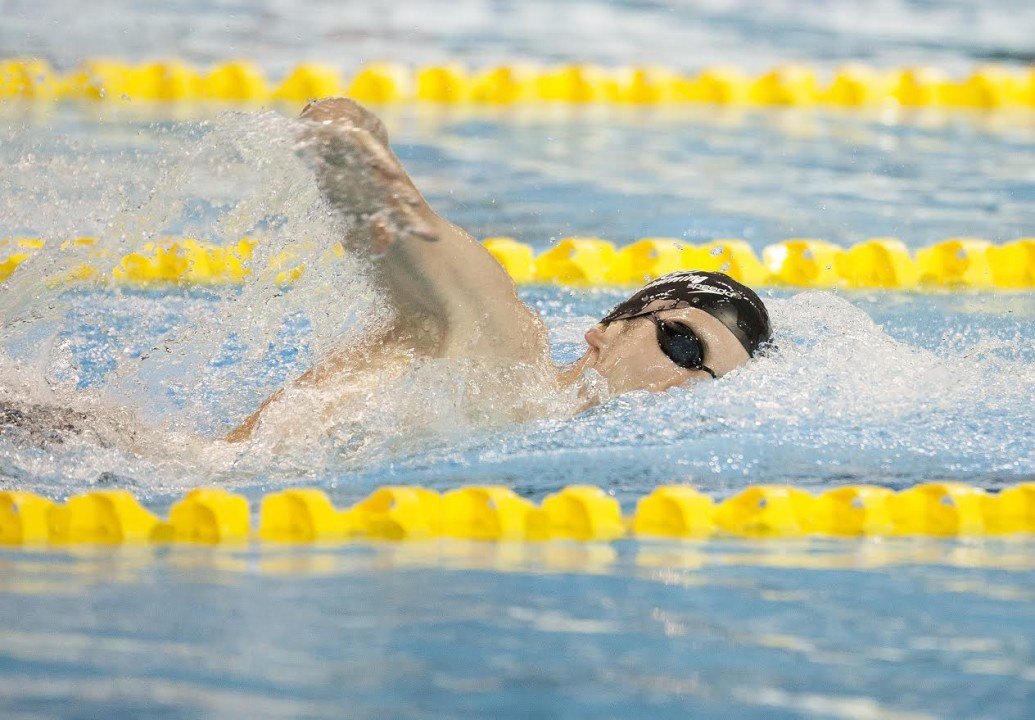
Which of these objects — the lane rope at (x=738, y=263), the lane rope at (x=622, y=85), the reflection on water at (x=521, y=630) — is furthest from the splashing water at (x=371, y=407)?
the lane rope at (x=622, y=85)

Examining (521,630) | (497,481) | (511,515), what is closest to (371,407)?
(497,481)

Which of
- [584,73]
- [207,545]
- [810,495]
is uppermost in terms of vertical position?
[584,73]

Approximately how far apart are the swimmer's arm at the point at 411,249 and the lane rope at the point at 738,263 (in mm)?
2277

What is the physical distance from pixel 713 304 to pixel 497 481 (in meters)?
0.61

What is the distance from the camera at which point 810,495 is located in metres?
2.82

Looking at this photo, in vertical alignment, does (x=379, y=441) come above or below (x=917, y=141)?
below

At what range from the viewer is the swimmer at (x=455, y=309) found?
264 centimetres

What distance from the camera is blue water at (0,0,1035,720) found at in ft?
6.45

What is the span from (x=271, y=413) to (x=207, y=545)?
451mm

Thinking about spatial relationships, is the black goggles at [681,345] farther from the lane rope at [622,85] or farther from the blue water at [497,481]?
the lane rope at [622,85]

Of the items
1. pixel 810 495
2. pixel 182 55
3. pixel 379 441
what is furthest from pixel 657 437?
pixel 182 55

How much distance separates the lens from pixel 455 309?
277 cm

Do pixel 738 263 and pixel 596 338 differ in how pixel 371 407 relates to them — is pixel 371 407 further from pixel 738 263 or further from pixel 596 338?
pixel 738 263

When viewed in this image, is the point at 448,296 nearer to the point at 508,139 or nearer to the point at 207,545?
the point at 207,545
